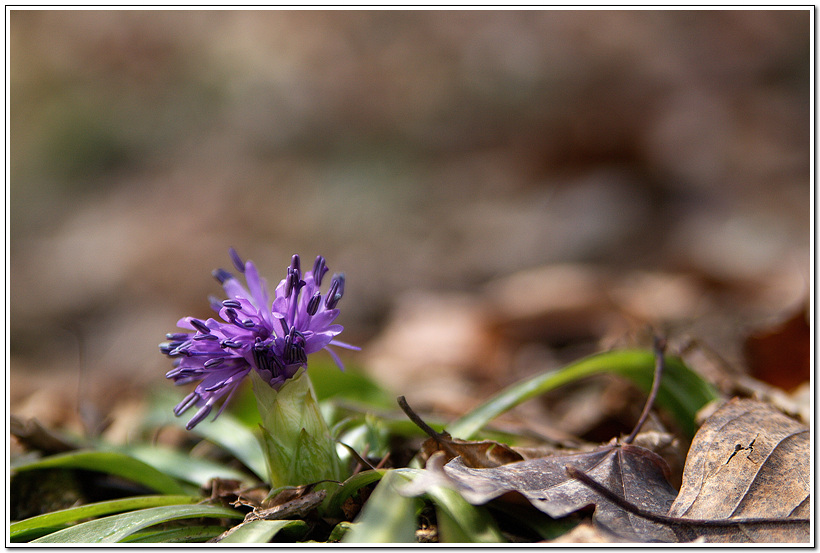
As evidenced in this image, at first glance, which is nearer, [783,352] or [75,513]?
[75,513]

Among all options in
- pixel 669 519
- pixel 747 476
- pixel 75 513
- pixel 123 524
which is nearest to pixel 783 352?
pixel 747 476

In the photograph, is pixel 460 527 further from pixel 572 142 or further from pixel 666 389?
pixel 572 142

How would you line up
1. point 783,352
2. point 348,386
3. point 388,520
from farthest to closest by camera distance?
point 348,386 → point 783,352 → point 388,520

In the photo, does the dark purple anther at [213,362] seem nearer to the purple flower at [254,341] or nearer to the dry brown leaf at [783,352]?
the purple flower at [254,341]

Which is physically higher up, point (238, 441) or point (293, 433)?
point (293, 433)

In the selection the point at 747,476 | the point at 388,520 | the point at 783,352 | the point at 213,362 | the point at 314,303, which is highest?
the point at 314,303

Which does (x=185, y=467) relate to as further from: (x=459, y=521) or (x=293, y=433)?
(x=459, y=521)

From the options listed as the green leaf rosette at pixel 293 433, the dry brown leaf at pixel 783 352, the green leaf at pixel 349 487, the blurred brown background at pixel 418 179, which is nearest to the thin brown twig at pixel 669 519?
the green leaf at pixel 349 487
